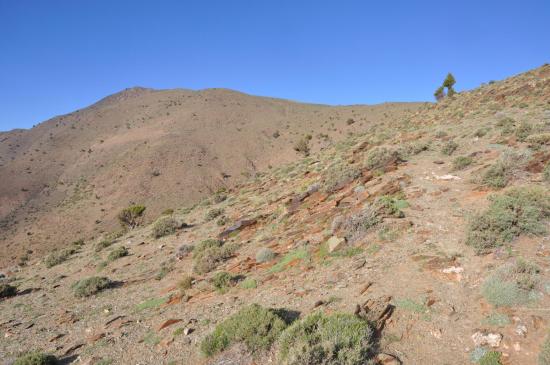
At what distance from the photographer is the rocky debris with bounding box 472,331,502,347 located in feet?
16.1

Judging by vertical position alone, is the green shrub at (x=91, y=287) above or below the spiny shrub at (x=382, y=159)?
below

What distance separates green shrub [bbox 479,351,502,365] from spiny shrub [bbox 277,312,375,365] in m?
1.59

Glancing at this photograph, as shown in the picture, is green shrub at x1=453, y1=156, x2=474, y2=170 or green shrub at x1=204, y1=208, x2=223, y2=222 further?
green shrub at x1=204, y1=208, x2=223, y2=222

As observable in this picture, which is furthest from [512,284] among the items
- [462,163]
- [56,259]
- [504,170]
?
[56,259]

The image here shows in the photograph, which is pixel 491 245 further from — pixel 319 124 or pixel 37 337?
pixel 319 124

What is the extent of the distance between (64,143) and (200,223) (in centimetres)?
7262

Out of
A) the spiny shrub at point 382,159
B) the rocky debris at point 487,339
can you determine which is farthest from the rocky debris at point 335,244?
the spiny shrub at point 382,159

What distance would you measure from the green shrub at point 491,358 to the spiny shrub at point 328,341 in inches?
62.6

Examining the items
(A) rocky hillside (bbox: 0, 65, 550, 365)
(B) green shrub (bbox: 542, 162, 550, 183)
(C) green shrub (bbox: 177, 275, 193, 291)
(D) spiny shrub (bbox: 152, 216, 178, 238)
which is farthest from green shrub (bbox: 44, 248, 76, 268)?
(B) green shrub (bbox: 542, 162, 550, 183)

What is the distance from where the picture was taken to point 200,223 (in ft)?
71.7

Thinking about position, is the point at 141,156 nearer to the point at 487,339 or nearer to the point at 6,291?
the point at 6,291

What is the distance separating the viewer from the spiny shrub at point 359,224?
9.66 meters

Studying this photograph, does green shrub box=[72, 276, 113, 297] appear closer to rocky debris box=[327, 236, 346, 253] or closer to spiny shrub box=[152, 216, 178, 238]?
spiny shrub box=[152, 216, 178, 238]

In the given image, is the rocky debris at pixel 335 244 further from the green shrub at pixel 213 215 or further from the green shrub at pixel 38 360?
the green shrub at pixel 213 215
